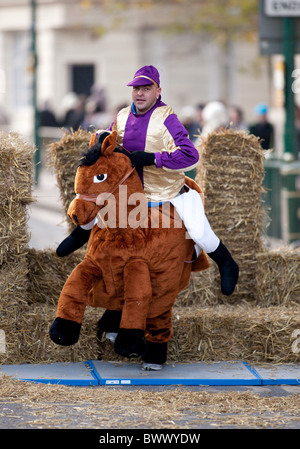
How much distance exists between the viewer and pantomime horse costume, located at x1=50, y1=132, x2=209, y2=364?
6.46m

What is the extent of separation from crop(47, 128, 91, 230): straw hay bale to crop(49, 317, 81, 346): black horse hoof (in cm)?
153

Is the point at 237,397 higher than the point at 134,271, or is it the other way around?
the point at 134,271

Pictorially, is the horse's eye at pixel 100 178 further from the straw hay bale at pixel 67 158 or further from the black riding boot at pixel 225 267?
the straw hay bale at pixel 67 158

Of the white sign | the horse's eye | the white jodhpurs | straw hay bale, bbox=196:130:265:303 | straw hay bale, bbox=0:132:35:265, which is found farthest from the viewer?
the white sign

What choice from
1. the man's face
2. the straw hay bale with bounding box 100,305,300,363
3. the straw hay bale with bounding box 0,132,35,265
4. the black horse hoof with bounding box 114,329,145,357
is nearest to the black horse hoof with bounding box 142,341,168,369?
the straw hay bale with bounding box 100,305,300,363

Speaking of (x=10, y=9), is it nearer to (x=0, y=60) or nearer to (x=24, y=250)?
(x=0, y=60)

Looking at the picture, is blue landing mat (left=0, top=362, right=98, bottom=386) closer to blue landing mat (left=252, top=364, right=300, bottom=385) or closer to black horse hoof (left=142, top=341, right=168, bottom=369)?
black horse hoof (left=142, top=341, right=168, bottom=369)

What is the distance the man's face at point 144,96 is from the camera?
22.2 feet

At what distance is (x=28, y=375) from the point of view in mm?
6633

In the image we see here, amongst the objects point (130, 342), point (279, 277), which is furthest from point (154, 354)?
point (279, 277)

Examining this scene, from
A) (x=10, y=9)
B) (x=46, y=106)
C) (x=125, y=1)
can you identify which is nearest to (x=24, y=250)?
(x=46, y=106)

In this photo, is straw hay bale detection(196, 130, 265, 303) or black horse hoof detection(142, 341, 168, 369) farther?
straw hay bale detection(196, 130, 265, 303)

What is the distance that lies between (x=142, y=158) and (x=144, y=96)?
47 cm
